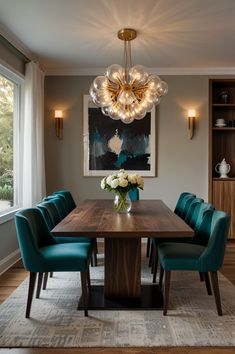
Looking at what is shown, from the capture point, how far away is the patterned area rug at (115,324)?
231 centimetres

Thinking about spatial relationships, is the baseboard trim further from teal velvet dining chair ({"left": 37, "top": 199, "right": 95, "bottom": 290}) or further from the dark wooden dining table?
the dark wooden dining table

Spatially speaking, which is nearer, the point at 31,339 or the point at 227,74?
the point at 31,339

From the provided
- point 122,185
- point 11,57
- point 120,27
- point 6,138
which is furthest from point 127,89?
point 6,138

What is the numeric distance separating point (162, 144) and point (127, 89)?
1.92 m

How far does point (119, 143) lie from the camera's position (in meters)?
5.37

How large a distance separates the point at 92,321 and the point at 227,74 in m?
4.28

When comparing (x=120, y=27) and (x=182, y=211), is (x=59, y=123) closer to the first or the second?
(x=120, y=27)

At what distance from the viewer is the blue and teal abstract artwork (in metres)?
5.36

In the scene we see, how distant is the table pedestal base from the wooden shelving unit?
249cm

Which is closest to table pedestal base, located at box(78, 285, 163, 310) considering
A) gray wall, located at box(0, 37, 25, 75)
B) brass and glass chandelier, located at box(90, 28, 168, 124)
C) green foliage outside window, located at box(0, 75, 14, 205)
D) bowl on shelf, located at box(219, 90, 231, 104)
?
Answer: green foliage outside window, located at box(0, 75, 14, 205)

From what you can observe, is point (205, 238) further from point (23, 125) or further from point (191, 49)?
point (23, 125)

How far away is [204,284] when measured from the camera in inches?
133

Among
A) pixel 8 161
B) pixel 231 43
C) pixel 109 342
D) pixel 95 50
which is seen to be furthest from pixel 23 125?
pixel 109 342

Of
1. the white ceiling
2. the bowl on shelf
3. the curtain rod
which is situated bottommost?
the bowl on shelf
